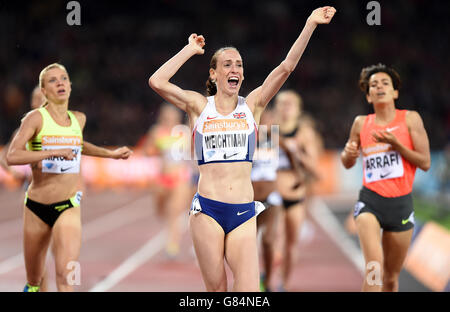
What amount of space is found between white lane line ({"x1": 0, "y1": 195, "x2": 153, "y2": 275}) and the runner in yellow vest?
4179 millimetres

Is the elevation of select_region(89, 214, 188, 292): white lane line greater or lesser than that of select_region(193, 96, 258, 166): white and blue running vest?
lesser

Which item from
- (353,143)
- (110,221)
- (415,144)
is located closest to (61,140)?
(353,143)

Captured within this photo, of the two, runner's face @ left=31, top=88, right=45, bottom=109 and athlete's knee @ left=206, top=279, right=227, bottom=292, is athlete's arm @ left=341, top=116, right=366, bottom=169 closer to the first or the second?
athlete's knee @ left=206, top=279, right=227, bottom=292

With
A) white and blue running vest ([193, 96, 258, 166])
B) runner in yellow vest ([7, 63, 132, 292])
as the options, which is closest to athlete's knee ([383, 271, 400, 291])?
white and blue running vest ([193, 96, 258, 166])

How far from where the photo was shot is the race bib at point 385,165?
5.62 meters

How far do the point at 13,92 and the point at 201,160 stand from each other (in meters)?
21.5

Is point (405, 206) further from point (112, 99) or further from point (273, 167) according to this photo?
point (112, 99)

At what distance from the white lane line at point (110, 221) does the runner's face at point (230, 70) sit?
238 inches

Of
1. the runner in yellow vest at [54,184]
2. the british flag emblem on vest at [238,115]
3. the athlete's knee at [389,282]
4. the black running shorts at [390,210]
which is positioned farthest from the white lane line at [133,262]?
the british flag emblem on vest at [238,115]

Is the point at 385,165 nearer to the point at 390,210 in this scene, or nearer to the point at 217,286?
the point at 390,210

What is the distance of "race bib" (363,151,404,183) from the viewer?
5.62 meters

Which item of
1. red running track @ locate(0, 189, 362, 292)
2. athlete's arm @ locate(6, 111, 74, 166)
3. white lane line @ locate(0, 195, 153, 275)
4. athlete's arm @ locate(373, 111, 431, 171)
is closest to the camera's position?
athlete's arm @ locate(6, 111, 74, 166)

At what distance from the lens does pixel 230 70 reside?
4.67 m
